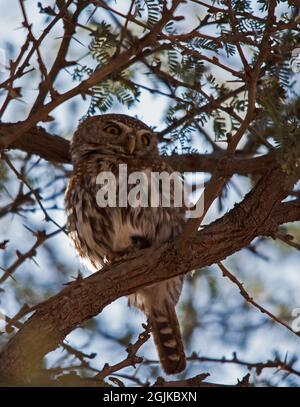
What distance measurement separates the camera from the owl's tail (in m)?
5.64

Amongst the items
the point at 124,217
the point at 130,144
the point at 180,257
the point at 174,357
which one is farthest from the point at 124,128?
the point at 180,257

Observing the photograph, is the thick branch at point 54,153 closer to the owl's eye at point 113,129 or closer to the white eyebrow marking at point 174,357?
the owl's eye at point 113,129

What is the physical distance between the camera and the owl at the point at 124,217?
5.27 m

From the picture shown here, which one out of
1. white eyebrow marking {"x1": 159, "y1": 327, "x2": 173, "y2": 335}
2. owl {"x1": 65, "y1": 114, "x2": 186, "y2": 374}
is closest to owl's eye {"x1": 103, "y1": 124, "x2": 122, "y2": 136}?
owl {"x1": 65, "y1": 114, "x2": 186, "y2": 374}

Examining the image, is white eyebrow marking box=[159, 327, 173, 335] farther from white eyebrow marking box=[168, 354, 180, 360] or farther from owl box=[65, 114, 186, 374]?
white eyebrow marking box=[168, 354, 180, 360]

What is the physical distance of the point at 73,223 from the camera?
5402 mm

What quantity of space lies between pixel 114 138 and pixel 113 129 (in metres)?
0.13

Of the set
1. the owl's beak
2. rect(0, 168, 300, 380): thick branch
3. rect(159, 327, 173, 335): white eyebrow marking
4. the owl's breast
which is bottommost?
rect(0, 168, 300, 380): thick branch

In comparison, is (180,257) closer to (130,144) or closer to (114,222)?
(114,222)

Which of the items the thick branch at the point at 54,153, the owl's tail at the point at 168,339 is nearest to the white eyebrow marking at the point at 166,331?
the owl's tail at the point at 168,339

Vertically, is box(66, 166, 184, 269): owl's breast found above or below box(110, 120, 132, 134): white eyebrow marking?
below

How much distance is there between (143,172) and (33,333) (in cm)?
176
